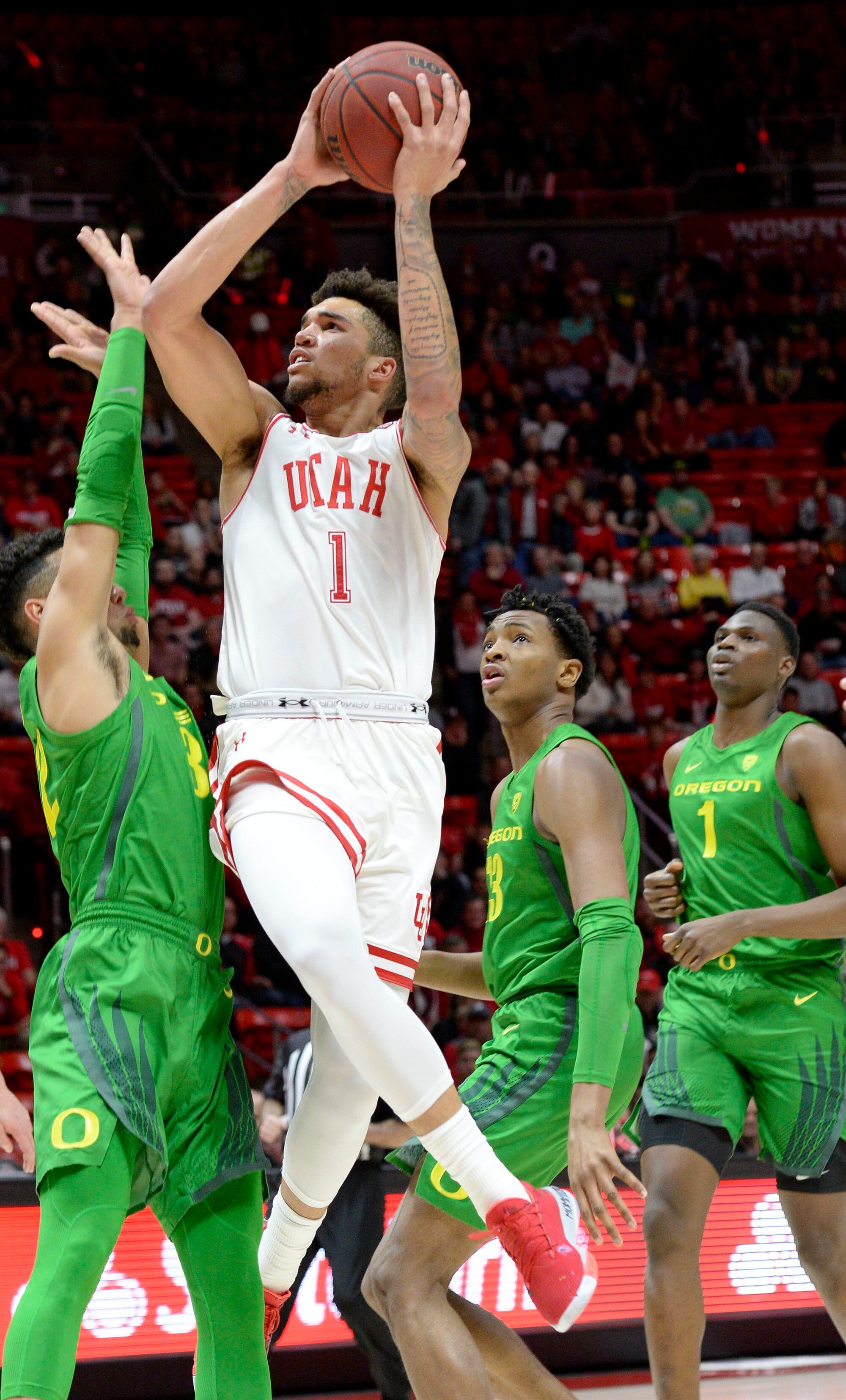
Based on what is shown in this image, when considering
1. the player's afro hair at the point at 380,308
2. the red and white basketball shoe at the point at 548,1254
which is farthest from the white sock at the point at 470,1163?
the player's afro hair at the point at 380,308

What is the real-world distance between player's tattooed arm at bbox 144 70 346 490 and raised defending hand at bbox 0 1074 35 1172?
1547 millimetres

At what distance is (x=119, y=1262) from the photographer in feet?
17.9

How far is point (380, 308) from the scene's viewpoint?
144 inches

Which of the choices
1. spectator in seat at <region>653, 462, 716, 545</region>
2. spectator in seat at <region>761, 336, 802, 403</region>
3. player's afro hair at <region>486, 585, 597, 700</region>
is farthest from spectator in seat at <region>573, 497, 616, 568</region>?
player's afro hair at <region>486, 585, 597, 700</region>

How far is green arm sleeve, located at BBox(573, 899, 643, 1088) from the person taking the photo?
3.36 metres

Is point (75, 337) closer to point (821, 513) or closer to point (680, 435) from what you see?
point (821, 513)

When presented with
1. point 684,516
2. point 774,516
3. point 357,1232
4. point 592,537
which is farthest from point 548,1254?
point 774,516

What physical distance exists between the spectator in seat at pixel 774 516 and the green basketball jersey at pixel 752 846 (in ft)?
27.6

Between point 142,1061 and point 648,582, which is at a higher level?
point 648,582

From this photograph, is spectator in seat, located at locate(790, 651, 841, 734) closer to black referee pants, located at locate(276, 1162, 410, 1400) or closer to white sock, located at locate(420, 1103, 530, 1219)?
black referee pants, located at locate(276, 1162, 410, 1400)

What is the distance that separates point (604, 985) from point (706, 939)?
924 millimetres

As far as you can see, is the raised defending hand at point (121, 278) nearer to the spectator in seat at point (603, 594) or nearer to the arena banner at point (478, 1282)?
the arena banner at point (478, 1282)

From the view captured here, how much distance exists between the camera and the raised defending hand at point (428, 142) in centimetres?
Answer: 322

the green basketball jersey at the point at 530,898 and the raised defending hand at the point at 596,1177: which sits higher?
the green basketball jersey at the point at 530,898
